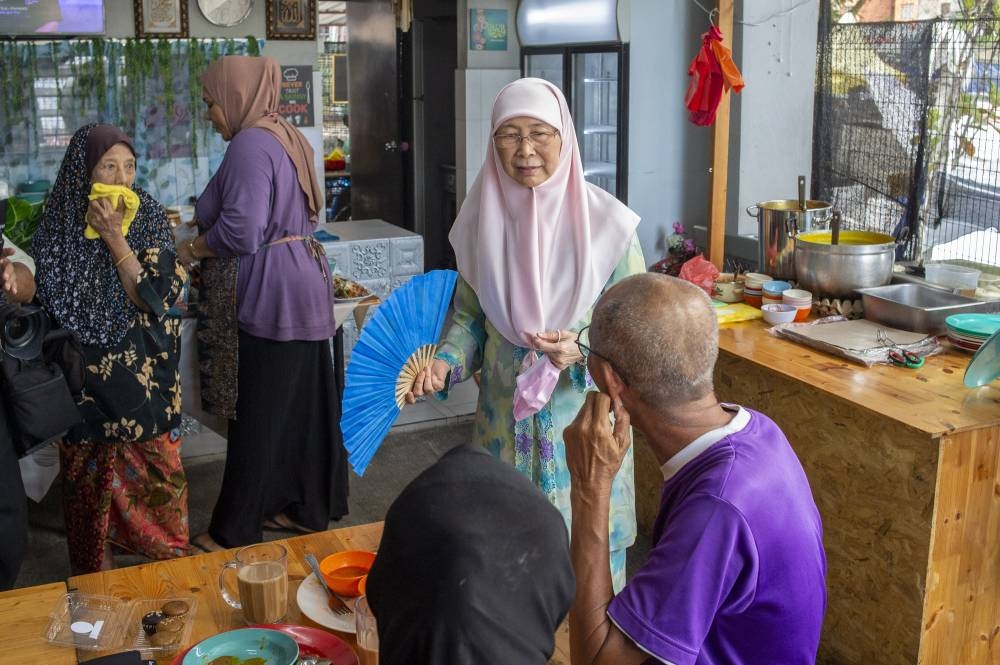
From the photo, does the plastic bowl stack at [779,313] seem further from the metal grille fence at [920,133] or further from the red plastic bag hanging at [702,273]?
the metal grille fence at [920,133]

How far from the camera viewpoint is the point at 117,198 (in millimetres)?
3285

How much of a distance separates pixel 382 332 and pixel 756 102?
13.0ft

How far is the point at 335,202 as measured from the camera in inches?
397

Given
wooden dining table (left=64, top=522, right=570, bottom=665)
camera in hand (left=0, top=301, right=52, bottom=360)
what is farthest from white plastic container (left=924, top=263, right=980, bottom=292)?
camera in hand (left=0, top=301, right=52, bottom=360)

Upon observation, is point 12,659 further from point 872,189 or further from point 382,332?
point 872,189

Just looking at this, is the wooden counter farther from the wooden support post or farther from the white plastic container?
the wooden support post

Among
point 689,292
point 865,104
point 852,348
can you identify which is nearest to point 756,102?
point 865,104

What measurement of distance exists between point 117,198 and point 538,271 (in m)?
1.45

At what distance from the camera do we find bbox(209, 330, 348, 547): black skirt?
3.99m

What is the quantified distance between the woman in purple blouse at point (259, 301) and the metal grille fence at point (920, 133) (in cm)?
273

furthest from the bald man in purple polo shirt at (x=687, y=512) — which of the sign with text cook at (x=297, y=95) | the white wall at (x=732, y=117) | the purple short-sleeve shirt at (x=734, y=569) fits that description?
the sign with text cook at (x=297, y=95)

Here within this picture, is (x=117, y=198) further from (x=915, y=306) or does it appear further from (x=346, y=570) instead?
(x=915, y=306)

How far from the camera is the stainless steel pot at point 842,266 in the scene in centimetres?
379

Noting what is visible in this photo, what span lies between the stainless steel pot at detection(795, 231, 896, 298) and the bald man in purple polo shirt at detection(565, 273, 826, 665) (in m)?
2.12
